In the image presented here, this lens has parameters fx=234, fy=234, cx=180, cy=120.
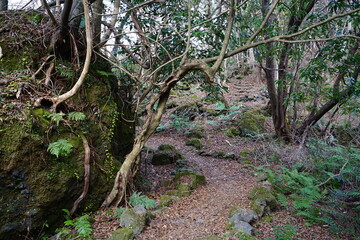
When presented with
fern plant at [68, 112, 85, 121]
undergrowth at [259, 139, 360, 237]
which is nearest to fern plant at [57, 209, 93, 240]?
fern plant at [68, 112, 85, 121]

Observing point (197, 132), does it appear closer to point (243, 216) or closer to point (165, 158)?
point (165, 158)

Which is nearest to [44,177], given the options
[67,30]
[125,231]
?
[125,231]

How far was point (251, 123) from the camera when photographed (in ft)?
41.2

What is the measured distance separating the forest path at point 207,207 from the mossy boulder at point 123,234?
0.74 feet

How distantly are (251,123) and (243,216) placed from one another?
29.2 ft

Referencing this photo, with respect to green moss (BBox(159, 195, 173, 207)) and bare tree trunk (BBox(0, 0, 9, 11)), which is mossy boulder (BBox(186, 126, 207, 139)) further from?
bare tree trunk (BBox(0, 0, 9, 11))

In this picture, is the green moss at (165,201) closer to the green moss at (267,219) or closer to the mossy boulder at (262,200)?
the mossy boulder at (262,200)

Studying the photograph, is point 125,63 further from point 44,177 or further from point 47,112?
point 44,177

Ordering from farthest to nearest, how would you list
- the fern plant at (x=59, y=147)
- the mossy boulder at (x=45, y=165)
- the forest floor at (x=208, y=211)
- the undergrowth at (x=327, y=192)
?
the undergrowth at (x=327, y=192)
the forest floor at (x=208, y=211)
the fern plant at (x=59, y=147)
the mossy boulder at (x=45, y=165)

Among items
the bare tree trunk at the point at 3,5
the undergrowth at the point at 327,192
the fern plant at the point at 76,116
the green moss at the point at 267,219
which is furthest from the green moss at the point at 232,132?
the bare tree trunk at the point at 3,5

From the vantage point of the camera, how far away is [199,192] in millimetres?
5836

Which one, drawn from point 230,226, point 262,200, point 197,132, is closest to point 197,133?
point 197,132

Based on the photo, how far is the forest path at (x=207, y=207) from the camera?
3.91 metres

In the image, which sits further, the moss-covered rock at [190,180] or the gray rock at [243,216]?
the moss-covered rock at [190,180]
